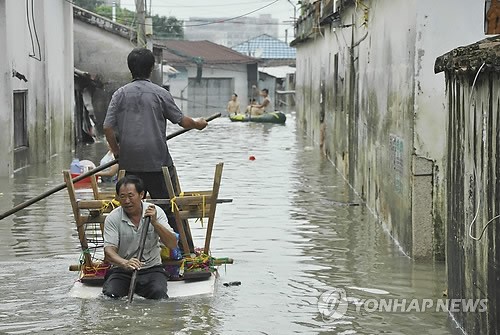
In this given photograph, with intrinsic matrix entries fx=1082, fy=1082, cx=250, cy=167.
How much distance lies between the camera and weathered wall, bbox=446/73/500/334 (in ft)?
22.7

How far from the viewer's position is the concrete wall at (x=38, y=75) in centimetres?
1956

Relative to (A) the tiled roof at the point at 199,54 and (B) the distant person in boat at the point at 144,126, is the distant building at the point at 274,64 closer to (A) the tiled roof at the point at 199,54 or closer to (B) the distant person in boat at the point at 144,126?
(A) the tiled roof at the point at 199,54

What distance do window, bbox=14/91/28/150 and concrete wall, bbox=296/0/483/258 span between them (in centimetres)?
673

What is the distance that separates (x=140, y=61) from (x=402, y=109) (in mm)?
3445

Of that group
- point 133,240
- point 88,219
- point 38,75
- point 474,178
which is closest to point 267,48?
point 38,75

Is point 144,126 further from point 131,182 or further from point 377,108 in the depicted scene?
point 377,108

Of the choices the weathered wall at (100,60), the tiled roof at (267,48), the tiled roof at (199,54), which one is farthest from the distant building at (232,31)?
the weathered wall at (100,60)

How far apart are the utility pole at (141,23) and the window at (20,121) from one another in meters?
13.7

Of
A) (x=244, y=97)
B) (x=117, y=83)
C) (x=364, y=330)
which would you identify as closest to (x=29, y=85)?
→ (x=117, y=83)

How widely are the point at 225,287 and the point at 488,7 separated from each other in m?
3.92

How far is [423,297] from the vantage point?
970 centimetres

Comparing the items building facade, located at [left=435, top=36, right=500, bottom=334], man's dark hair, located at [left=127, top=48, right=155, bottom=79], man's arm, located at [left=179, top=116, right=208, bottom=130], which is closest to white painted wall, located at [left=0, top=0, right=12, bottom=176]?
man's dark hair, located at [left=127, top=48, right=155, bottom=79]

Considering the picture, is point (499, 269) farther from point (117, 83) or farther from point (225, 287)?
point (117, 83)

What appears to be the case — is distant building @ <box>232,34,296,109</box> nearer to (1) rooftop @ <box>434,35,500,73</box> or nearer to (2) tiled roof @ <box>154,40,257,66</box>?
(2) tiled roof @ <box>154,40,257,66</box>
